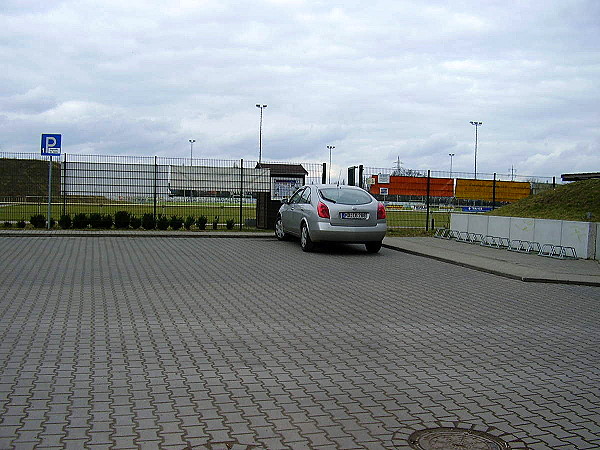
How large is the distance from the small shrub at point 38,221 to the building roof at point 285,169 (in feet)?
24.6

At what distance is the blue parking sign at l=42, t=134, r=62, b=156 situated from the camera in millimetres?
20328

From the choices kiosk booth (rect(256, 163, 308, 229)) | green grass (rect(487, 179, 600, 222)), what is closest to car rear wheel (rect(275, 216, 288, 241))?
kiosk booth (rect(256, 163, 308, 229))

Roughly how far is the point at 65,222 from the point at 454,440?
19.7m

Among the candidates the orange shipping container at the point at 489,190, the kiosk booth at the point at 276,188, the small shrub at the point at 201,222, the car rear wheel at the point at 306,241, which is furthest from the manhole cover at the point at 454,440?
the orange shipping container at the point at 489,190

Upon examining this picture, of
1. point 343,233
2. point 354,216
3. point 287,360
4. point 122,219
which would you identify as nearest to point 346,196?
point 354,216

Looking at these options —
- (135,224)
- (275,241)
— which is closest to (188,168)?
(135,224)

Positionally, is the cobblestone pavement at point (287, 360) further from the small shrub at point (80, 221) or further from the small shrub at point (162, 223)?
the small shrub at point (162, 223)

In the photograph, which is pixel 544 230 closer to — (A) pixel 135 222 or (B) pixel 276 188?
(B) pixel 276 188

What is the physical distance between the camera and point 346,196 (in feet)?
51.8

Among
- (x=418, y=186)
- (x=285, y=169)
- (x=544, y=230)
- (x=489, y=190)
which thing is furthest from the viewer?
(x=489, y=190)

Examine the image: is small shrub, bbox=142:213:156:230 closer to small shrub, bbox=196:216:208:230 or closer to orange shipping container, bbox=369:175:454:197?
small shrub, bbox=196:216:208:230

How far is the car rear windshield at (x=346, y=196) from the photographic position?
615 inches

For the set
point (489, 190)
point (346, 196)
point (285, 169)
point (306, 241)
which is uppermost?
point (285, 169)

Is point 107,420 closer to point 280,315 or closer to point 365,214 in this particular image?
point 280,315
